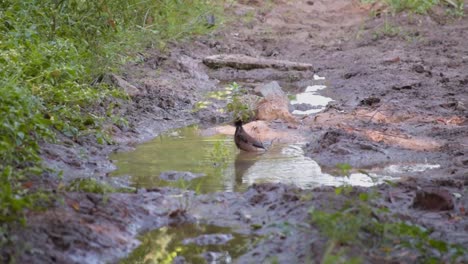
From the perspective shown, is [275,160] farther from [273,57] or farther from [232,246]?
[273,57]

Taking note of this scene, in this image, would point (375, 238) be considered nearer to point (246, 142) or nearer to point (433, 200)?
point (433, 200)

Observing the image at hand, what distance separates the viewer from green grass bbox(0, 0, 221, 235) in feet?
15.8

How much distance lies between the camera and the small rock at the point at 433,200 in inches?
184

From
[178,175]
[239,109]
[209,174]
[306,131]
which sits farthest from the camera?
[239,109]

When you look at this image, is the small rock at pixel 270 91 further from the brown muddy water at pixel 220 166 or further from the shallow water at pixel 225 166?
the shallow water at pixel 225 166

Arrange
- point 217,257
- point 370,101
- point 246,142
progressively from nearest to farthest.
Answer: point 217,257 < point 246,142 < point 370,101

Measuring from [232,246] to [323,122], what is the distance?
3998 mm

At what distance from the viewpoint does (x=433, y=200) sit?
4691 millimetres

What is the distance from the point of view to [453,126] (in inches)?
302

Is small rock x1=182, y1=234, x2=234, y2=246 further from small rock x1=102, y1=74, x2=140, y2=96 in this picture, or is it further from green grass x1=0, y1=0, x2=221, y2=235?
small rock x1=102, y1=74, x2=140, y2=96

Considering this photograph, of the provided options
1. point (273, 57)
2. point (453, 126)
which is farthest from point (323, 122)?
point (273, 57)

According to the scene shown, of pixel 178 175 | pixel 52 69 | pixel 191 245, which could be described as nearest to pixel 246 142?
pixel 178 175

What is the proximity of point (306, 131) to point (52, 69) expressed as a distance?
2553 mm

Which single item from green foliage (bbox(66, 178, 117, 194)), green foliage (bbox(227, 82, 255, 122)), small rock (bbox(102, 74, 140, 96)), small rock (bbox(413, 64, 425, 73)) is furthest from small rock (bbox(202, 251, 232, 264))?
small rock (bbox(413, 64, 425, 73))
